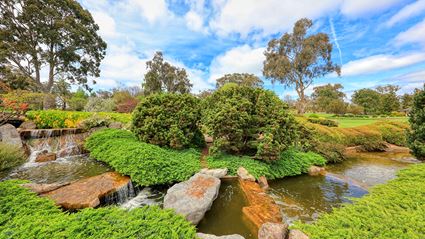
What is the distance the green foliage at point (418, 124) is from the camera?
23.1 ft

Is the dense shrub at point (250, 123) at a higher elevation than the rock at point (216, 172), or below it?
higher

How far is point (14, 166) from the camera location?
266 inches

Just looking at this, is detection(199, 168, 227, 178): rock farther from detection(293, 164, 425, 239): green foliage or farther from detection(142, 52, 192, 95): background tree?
detection(142, 52, 192, 95): background tree

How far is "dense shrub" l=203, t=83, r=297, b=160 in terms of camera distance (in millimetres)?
6625

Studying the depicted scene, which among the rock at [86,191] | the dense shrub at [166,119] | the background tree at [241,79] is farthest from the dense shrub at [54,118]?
the background tree at [241,79]

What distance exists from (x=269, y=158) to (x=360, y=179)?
3816 millimetres

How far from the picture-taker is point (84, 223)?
2639mm

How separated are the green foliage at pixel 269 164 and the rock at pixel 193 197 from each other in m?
1.43

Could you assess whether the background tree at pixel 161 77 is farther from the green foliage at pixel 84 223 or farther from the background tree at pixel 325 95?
the background tree at pixel 325 95

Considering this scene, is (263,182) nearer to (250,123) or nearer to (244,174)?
(244,174)

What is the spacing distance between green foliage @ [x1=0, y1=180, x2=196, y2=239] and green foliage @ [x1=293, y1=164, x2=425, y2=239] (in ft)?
7.29

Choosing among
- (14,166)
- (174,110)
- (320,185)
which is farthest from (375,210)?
(14,166)

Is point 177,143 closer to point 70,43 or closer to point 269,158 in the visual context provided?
point 269,158

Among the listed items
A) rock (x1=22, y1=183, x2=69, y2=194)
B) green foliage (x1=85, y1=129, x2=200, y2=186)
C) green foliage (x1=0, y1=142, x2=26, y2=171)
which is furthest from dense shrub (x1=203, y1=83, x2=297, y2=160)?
green foliage (x1=0, y1=142, x2=26, y2=171)
